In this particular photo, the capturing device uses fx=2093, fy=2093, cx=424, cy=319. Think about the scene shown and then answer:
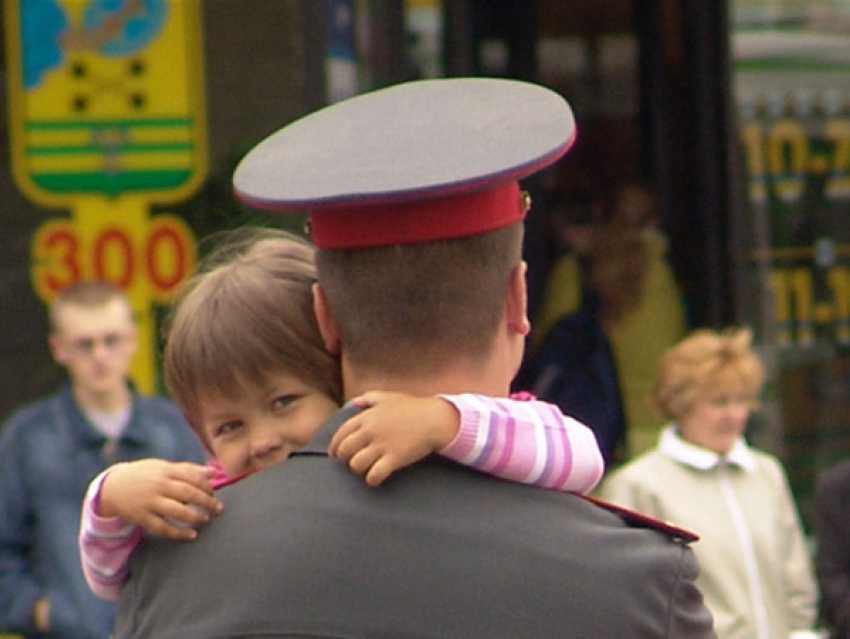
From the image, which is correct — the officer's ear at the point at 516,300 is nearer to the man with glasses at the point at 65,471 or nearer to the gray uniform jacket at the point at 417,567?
the gray uniform jacket at the point at 417,567

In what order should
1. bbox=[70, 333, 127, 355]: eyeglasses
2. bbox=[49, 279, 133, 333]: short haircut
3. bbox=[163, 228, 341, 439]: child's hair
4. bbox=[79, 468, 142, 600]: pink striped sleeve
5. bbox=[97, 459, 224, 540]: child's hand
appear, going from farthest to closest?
bbox=[49, 279, 133, 333]: short haircut < bbox=[70, 333, 127, 355]: eyeglasses < bbox=[163, 228, 341, 439]: child's hair < bbox=[79, 468, 142, 600]: pink striped sleeve < bbox=[97, 459, 224, 540]: child's hand

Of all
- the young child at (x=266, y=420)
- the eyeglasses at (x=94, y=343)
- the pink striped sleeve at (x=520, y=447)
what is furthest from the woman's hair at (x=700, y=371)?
the pink striped sleeve at (x=520, y=447)

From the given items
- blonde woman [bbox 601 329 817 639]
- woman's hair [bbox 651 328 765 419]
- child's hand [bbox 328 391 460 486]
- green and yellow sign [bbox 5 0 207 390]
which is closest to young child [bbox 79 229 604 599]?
child's hand [bbox 328 391 460 486]

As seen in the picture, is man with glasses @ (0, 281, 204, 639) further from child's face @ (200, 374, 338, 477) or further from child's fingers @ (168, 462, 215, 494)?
child's fingers @ (168, 462, 215, 494)

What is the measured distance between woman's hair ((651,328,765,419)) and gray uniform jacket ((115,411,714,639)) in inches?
145

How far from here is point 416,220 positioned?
2053mm

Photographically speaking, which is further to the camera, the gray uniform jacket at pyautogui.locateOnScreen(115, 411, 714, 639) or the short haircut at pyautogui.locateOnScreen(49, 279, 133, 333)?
the short haircut at pyautogui.locateOnScreen(49, 279, 133, 333)

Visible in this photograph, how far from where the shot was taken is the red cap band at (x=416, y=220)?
205cm

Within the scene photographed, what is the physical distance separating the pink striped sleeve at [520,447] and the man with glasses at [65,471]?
335 centimetres

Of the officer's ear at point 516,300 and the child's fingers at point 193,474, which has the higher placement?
Answer: the officer's ear at point 516,300

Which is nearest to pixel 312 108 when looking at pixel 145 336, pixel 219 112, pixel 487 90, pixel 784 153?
pixel 219 112


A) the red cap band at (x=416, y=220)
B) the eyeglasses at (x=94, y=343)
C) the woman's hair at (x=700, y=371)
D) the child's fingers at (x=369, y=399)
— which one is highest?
the red cap band at (x=416, y=220)

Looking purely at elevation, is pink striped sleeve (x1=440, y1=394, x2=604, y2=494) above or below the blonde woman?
above

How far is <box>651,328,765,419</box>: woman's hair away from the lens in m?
5.73
